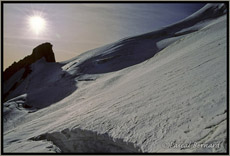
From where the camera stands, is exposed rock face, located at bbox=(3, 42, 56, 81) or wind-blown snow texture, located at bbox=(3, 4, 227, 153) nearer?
wind-blown snow texture, located at bbox=(3, 4, 227, 153)

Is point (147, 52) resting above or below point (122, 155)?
above

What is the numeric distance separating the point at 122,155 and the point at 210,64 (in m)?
4.17

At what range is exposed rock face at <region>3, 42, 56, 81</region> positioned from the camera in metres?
30.2

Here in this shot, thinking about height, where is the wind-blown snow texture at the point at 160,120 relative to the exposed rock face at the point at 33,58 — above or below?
below

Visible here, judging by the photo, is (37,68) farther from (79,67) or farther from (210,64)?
(210,64)

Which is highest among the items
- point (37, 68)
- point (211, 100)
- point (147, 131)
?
point (37, 68)

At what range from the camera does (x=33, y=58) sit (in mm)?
30984

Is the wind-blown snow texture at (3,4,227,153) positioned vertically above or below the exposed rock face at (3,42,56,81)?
below

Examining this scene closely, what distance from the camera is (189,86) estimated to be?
239 inches

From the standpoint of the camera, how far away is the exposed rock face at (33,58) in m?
30.2

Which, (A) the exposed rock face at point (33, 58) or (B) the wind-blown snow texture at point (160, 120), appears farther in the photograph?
(A) the exposed rock face at point (33, 58)

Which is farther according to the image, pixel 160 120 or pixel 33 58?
pixel 33 58

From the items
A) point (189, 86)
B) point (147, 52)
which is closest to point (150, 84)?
point (189, 86)

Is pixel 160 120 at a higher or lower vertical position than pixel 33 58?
lower
